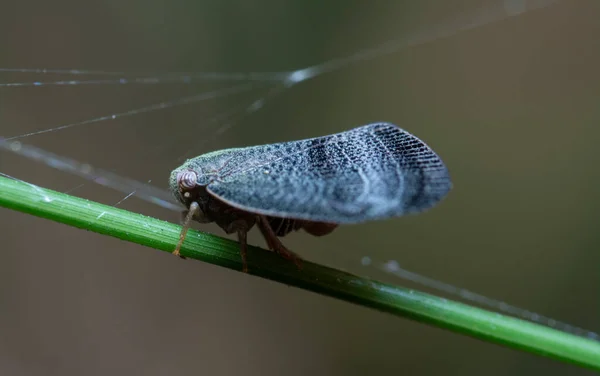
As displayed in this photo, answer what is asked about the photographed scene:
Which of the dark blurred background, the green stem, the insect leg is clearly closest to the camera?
the green stem

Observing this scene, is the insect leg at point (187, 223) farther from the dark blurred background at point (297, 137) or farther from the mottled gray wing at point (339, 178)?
the dark blurred background at point (297, 137)

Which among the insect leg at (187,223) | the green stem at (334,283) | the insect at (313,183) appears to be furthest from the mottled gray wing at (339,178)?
the green stem at (334,283)

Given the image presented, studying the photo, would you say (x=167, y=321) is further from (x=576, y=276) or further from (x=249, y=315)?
(x=576, y=276)

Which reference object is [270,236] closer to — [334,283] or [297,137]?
[334,283]

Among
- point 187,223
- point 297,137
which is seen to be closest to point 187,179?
point 187,223

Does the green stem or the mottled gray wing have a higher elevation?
the mottled gray wing

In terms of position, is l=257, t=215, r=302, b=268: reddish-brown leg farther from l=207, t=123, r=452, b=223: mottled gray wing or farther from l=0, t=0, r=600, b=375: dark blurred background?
l=0, t=0, r=600, b=375: dark blurred background

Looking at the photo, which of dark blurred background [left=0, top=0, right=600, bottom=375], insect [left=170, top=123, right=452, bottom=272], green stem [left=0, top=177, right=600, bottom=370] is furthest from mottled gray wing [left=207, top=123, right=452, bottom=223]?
dark blurred background [left=0, top=0, right=600, bottom=375]
